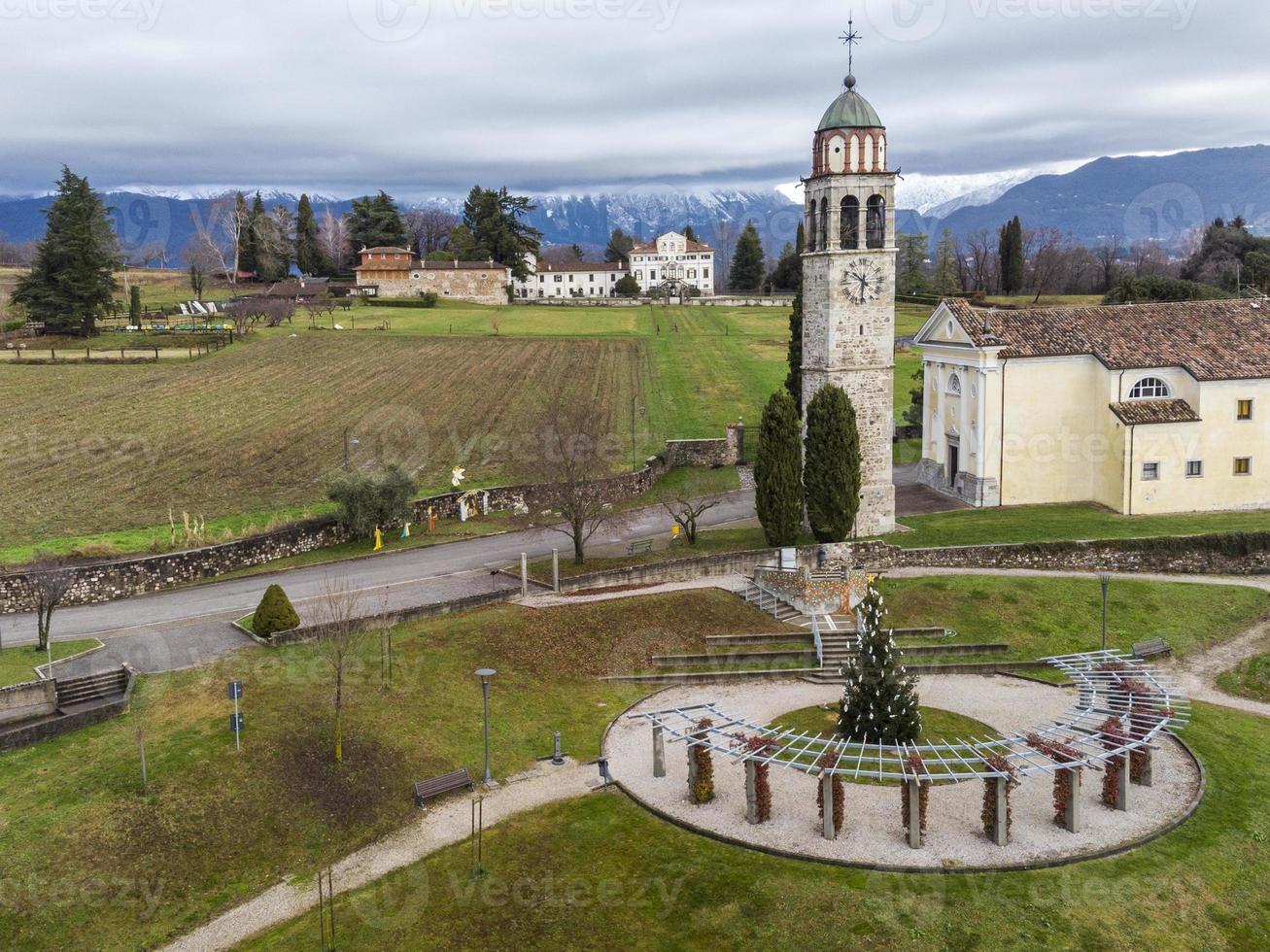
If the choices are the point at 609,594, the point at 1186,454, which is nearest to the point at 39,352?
the point at 609,594

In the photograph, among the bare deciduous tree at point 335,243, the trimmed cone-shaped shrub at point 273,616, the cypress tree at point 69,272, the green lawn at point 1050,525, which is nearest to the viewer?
the trimmed cone-shaped shrub at point 273,616

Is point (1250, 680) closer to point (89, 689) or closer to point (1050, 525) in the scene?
point (1050, 525)

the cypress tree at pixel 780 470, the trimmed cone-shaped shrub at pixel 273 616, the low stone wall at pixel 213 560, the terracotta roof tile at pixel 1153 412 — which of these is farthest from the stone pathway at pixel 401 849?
the terracotta roof tile at pixel 1153 412

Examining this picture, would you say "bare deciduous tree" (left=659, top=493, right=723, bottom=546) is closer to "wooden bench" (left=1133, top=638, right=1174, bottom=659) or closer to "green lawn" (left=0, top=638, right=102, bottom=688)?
"wooden bench" (left=1133, top=638, right=1174, bottom=659)

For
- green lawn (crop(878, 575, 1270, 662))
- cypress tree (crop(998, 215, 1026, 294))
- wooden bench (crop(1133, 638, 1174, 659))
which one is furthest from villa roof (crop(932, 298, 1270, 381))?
cypress tree (crop(998, 215, 1026, 294))

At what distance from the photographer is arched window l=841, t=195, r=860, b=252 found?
38.8 meters

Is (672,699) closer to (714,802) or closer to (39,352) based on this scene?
(714,802)

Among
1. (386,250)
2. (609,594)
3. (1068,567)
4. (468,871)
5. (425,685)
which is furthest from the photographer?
(386,250)

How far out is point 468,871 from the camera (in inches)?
768

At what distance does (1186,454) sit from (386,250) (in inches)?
3519

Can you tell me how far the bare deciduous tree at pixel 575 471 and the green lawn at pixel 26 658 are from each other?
1620 centimetres

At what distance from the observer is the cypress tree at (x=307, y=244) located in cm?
12069

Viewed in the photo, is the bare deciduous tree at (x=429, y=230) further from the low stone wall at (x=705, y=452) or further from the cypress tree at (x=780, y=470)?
the cypress tree at (x=780, y=470)

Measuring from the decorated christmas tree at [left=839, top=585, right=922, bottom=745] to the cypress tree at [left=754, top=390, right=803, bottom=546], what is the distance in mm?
Answer: 14386
